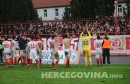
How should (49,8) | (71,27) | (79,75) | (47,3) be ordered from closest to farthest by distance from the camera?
(79,75)
(71,27)
(47,3)
(49,8)

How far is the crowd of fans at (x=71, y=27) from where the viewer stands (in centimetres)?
3703

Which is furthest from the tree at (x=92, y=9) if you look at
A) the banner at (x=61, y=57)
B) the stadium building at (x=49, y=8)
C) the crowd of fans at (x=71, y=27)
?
the stadium building at (x=49, y=8)

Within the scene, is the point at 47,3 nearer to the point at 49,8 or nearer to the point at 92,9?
the point at 49,8

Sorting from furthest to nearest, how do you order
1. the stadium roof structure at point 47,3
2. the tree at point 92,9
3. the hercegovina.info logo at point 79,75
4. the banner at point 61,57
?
the stadium roof structure at point 47,3 → the tree at point 92,9 → the banner at point 61,57 → the hercegovina.info logo at point 79,75

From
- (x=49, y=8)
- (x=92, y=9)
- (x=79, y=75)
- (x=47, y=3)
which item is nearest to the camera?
(x=79, y=75)

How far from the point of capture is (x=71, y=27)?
37.6 metres

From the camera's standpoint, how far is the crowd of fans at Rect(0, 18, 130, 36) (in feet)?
121

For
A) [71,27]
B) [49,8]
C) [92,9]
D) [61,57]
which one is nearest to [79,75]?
[61,57]

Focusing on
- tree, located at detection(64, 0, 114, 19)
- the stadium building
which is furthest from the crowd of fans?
the stadium building

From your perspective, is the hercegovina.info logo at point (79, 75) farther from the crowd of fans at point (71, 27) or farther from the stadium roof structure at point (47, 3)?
the stadium roof structure at point (47, 3)

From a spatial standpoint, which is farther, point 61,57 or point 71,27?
point 71,27

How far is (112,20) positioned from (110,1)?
106 ft

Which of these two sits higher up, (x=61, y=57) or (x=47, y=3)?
(x=47, y=3)

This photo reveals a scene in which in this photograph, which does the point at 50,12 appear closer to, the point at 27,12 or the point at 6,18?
the point at 27,12
